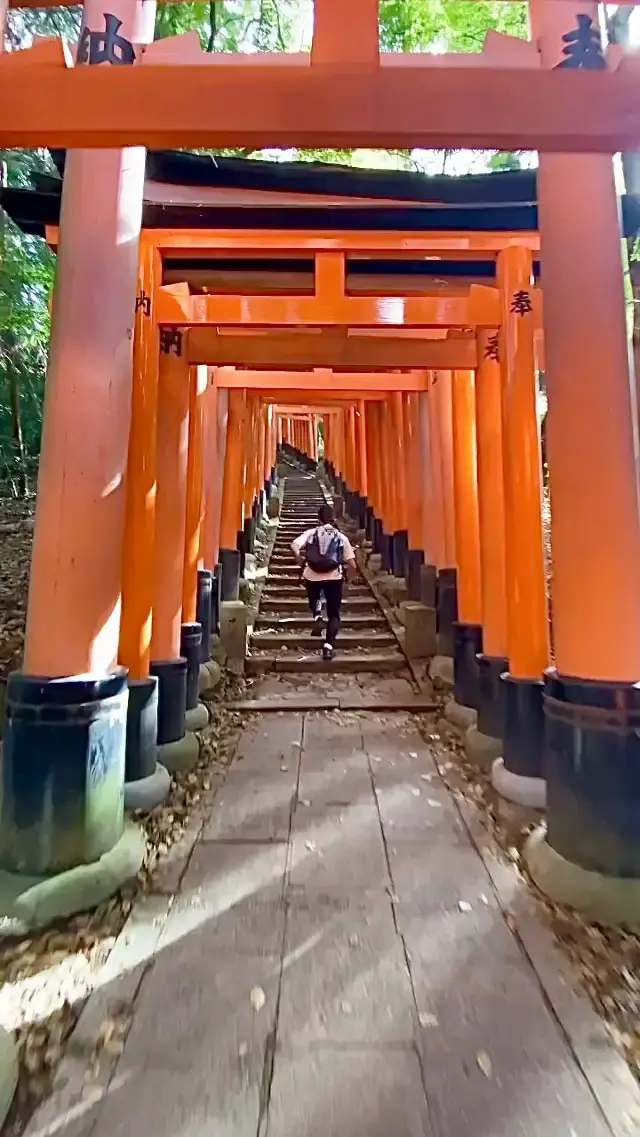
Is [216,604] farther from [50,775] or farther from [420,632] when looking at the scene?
[50,775]

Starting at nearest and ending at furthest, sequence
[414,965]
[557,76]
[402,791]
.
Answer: [557,76] → [414,965] → [402,791]

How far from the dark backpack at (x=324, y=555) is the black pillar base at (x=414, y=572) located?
1.39 meters

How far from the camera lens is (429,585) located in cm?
718

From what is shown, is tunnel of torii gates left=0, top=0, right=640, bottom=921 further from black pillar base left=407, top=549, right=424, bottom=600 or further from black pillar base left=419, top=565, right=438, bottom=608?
black pillar base left=407, top=549, right=424, bottom=600

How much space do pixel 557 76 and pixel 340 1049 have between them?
2.68 m

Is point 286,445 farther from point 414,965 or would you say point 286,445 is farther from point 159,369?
point 414,965

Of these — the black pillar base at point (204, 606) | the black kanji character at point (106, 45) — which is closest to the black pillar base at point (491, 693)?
the black pillar base at point (204, 606)

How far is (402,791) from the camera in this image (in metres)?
3.90

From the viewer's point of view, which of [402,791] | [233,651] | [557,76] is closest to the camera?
[557,76]

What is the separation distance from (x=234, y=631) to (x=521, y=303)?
410cm

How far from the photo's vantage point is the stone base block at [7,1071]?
5.60ft

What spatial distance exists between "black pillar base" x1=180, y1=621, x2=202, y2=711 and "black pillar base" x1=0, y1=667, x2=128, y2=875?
7.05 feet

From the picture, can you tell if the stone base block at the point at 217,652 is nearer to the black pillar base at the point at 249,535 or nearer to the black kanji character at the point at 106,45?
the black pillar base at the point at 249,535

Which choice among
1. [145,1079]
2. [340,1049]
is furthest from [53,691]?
[340,1049]
